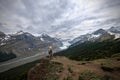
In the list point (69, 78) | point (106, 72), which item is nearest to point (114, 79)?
point (106, 72)

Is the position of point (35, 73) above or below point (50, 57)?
below

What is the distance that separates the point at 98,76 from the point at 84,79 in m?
2.41

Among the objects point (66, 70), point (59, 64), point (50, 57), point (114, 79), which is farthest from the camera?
point (50, 57)

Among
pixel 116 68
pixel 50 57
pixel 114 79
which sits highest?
pixel 50 57

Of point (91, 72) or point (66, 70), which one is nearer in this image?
point (91, 72)

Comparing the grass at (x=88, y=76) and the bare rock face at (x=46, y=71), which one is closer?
the grass at (x=88, y=76)

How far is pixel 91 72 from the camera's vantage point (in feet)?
73.3

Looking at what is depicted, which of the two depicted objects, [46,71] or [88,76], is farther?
[46,71]

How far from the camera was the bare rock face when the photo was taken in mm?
23156

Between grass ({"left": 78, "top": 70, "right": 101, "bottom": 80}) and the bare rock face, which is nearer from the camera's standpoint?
grass ({"left": 78, "top": 70, "right": 101, "bottom": 80})

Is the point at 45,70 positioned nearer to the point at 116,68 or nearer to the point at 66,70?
the point at 66,70

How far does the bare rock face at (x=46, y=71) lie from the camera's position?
76.0 feet

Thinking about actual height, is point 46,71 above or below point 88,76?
above

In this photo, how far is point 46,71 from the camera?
24438 millimetres
